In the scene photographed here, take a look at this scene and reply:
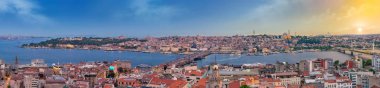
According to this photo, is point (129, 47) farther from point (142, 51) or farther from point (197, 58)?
point (197, 58)

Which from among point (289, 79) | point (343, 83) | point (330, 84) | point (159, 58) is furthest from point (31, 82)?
point (159, 58)

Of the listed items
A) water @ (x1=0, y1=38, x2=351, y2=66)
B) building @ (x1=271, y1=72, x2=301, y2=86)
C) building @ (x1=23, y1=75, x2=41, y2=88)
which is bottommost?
water @ (x1=0, y1=38, x2=351, y2=66)

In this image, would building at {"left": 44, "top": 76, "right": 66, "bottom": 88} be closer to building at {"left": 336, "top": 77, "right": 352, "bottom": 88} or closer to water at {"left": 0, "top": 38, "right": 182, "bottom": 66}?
building at {"left": 336, "top": 77, "right": 352, "bottom": 88}

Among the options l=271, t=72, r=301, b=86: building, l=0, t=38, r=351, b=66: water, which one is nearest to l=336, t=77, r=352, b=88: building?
l=271, t=72, r=301, b=86: building

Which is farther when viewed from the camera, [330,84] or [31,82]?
[31,82]

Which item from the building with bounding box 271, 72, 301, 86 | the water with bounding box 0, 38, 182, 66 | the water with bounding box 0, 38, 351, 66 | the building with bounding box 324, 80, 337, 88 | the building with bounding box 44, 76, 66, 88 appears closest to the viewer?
the building with bounding box 324, 80, 337, 88

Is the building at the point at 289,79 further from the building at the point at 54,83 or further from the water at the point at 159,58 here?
the water at the point at 159,58

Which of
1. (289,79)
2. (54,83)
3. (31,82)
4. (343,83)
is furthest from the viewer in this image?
(289,79)

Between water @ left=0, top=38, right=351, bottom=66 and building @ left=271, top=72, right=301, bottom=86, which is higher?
building @ left=271, top=72, right=301, bottom=86

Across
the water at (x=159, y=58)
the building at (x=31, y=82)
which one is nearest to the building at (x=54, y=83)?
the building at (x=31, y=82)

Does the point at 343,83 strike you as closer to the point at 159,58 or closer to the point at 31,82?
the point at 31,82

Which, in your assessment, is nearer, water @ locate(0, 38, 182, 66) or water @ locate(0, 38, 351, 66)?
water @ locate(0, 38, 351, 66)
